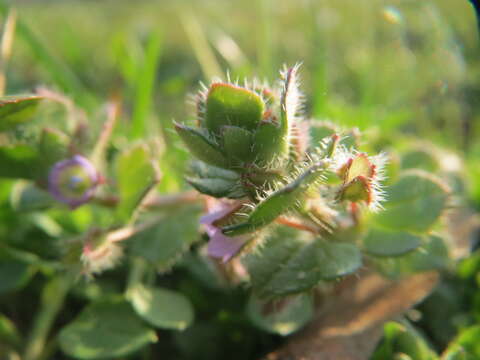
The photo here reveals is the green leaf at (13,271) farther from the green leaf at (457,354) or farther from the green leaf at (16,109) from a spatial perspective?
the green leaf at (457,354)

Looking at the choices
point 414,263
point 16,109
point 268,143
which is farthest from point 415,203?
point 16,109

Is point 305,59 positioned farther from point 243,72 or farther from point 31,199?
point 31,199

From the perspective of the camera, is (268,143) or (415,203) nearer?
(268,143)

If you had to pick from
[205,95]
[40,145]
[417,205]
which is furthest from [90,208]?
[417,205]

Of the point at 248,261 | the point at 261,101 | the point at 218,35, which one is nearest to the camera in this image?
the point at 261,101

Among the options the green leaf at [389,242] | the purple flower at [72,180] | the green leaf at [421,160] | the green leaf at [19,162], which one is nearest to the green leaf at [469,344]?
the green leaf at [389,242]

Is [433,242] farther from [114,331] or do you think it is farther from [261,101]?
[114,331]
